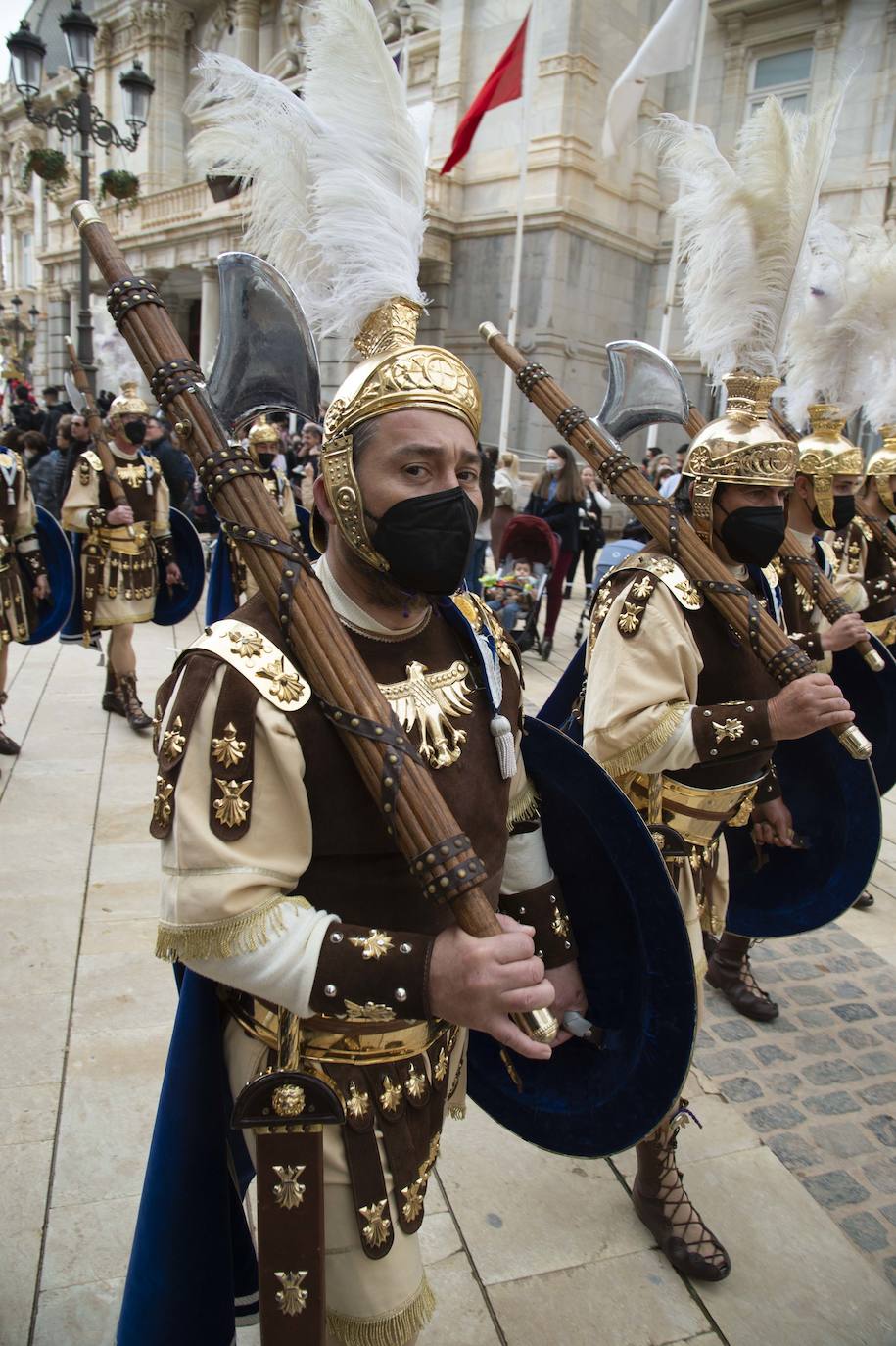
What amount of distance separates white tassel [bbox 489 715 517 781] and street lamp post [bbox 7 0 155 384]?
9053mm

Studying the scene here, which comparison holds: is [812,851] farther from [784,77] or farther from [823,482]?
[784,77]

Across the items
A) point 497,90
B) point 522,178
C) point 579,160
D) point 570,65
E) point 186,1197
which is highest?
point 570,65

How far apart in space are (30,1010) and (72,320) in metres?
31.4

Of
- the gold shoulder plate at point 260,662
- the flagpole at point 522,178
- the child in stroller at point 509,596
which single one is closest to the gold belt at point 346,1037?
the gold shoulder plate at point 260,662

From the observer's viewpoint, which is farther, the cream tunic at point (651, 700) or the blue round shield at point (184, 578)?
the blue round shield at point (184, 578)

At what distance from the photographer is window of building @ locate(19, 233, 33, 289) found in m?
40.8

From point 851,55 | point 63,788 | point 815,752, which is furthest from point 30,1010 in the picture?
point 851,55

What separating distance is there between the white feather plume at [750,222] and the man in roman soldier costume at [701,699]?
0.42 ft

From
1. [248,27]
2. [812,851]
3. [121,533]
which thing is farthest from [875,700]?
[248,27]

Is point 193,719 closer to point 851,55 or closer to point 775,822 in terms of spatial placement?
point 775,822

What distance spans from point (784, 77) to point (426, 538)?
785 inches

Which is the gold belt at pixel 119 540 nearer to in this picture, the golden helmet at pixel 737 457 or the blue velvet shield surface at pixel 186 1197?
the golden helmet at pixel 737 457

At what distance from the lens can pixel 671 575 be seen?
2.63 m

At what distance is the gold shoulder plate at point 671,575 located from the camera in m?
2.59
